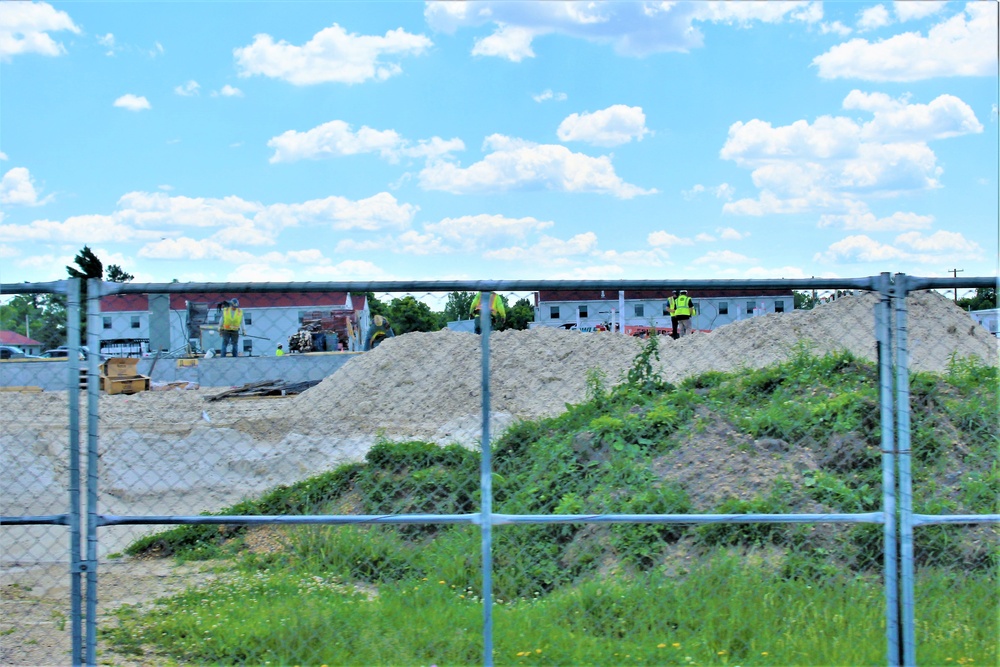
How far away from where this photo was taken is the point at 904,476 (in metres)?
3.81

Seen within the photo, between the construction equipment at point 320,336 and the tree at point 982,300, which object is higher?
the tree at point 982,300

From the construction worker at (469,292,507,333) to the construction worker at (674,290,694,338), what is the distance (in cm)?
90

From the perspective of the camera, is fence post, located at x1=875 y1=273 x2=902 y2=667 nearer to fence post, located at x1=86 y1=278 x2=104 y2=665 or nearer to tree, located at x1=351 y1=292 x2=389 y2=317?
tree, located at x1=351 y1=292 x2=389 y2=317

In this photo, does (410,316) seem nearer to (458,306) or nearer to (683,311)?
(458,306)

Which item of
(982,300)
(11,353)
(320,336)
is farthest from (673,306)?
(11,353)

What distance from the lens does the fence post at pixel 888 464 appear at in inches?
149

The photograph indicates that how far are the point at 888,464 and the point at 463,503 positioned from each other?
212 cm

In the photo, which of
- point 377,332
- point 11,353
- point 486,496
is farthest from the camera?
point 377,332

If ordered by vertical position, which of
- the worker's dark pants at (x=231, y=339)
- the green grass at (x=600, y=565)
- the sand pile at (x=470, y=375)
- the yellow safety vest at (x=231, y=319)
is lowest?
the green grass at (x=600, y=565)

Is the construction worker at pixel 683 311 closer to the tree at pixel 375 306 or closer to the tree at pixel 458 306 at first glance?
the tree at pixel 458 306

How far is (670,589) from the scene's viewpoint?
4812 millimetres

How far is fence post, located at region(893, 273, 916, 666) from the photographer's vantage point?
377 centimetres

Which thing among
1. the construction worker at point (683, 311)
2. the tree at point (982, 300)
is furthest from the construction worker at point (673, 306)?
the tree at point (982, 300)

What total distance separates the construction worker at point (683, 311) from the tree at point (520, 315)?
29.7 inches
